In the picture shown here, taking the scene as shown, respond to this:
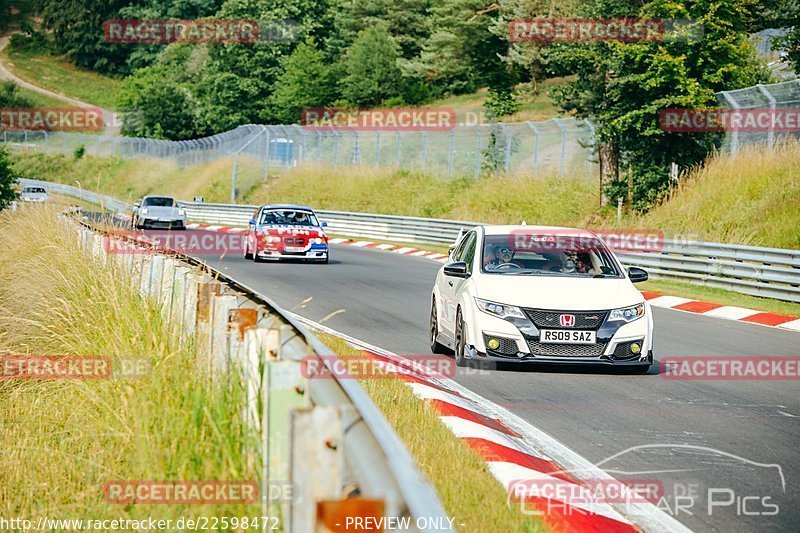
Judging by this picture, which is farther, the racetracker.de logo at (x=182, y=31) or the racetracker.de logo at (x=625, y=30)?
the racetracker.de logo at (x=182, y=31)

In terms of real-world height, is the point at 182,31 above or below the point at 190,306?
above

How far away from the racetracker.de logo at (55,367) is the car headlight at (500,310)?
4.22 m

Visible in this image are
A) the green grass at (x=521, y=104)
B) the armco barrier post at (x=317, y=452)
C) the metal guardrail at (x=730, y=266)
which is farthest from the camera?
the green grass at (x=521, y=104)

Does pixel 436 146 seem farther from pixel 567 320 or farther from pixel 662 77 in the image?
pixel 567 320

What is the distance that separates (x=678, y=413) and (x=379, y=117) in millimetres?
75364

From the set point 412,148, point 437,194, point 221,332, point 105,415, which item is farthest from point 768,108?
point 412,148

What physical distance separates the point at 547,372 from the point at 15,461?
631cm

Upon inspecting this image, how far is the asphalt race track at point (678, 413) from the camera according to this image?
24.1 feet

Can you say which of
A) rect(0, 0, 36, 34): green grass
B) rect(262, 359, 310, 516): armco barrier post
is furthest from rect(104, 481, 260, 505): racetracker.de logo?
rect(0, 0, 36, 34): green grass

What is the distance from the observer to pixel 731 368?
13.7 meters

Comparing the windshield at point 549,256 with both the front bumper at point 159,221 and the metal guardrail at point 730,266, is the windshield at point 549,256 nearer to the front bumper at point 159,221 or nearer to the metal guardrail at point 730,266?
the metal guardrail at point 730,266

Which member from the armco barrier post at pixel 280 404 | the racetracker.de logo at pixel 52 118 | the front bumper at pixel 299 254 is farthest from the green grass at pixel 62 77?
the armco barrier post at pixel 280 404

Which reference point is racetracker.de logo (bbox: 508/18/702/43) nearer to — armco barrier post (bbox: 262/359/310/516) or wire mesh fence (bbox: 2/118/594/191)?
wire mesh fence (bbox: 2/118/594/191)

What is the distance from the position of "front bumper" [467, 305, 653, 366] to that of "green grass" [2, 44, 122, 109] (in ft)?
414
